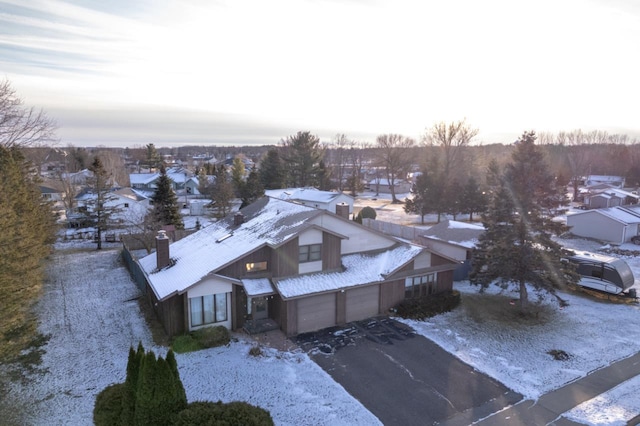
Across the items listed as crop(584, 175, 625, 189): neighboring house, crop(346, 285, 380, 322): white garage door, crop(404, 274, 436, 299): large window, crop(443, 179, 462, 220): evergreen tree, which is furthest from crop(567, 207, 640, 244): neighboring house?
crop(584, 175, 625, 189): neighboring house

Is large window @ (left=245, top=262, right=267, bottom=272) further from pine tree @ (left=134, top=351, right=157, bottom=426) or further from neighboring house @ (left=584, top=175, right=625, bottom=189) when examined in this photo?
neighboring house @ (left=584, top=175, right=625, bottom=189)

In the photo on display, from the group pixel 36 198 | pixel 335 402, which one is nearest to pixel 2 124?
pixel 36 198

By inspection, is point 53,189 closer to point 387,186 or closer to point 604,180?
point 387,186

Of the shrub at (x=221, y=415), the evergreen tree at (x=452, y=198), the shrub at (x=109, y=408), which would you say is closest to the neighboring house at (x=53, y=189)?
the evergreen tree at (x=452, y=198)

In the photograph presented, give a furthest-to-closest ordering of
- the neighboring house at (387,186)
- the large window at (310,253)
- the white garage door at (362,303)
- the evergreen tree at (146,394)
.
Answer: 1. the neighboring house at (387,186)
2. the white garage door at (362,303)
3. the large window at (310,253)
4. the evergreen tree at (146,394)

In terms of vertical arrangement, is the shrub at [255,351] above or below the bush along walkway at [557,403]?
above

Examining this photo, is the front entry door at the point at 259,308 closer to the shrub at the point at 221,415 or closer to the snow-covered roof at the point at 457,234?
the shrub at the point at 221,415

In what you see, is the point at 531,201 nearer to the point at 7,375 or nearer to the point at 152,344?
the point at 152,344
